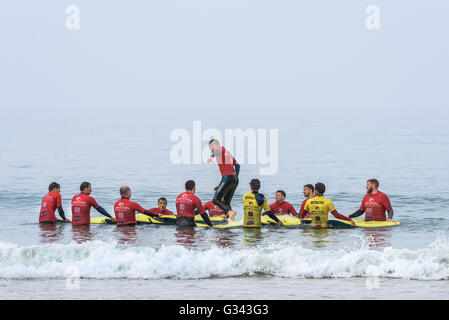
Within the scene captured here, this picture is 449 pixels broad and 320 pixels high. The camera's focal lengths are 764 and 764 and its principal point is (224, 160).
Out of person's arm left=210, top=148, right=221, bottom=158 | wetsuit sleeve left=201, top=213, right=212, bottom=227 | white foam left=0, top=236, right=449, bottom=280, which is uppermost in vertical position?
person's arm left=210, top=148, right=221, bottom=158

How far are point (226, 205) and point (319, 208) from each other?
2.72 meters

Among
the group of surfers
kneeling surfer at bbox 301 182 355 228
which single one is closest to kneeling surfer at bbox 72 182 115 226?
the group of surfers

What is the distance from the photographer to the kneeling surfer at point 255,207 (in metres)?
18.4

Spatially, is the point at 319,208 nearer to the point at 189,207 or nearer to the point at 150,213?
the point at 189,207

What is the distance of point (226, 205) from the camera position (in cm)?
2006

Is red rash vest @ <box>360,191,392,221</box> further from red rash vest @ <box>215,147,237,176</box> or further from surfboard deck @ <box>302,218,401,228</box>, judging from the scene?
red rash vest @ <box>215,147,237,176</box>

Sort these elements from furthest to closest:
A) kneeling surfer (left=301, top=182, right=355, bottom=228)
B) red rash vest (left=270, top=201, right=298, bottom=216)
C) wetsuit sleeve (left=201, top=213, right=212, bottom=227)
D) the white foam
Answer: red rash vest (left=270, top=201, right=298, bottom=216)
wetsuit sleeve (left=201, top=213, right=212, bottom=227)
kneeling surfer (left=301, top=182, right=355, bottom=228)
the white foam

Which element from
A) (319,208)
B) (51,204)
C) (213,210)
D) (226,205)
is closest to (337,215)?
(319,208)

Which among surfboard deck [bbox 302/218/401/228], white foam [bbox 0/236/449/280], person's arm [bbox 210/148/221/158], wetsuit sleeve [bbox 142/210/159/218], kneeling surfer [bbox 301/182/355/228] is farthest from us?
person's arm [bbox 210/148/221/158]

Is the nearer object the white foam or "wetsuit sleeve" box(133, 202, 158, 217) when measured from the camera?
the white foam

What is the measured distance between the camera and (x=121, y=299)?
11992mm

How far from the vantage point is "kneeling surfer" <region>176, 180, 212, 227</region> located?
18688mm

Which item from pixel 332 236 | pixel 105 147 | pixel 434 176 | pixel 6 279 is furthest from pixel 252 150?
pixel 6 279

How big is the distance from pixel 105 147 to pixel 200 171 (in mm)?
25478
